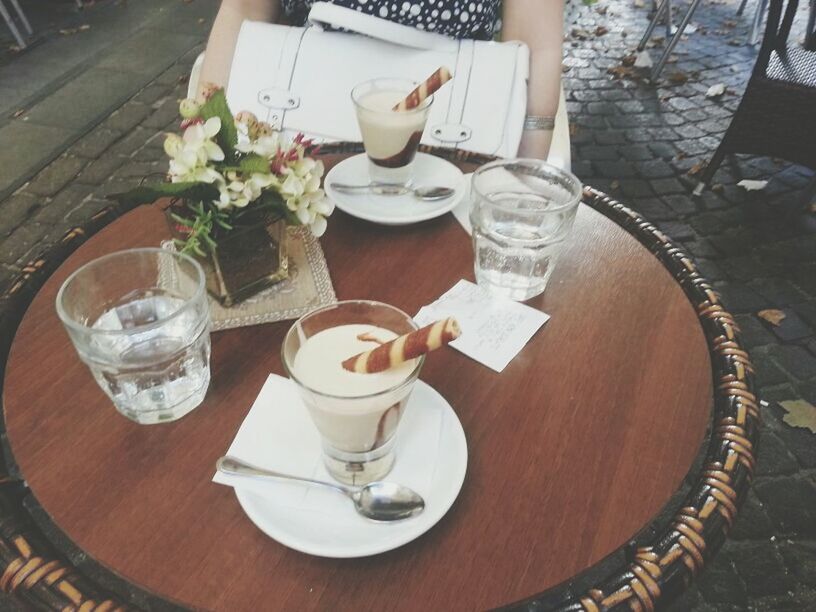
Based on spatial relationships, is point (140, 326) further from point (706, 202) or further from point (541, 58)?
point (706, 202)

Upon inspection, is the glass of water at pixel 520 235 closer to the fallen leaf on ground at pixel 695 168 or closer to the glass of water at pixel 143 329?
the glass of water at pixel 143 329

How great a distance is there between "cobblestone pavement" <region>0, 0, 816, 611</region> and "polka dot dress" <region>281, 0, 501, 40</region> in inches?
51.8

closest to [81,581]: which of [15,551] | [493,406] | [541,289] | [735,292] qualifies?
[15,551]

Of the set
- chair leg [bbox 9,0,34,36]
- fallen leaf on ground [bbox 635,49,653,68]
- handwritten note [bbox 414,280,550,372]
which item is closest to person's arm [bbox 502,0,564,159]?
handwritten note [bbox 414,280,550,372]

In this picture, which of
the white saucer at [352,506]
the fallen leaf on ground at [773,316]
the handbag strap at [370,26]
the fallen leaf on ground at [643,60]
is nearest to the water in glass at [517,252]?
the white saucer at [352,506]

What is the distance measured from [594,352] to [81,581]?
2.69 feet

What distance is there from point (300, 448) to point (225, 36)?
146 cm

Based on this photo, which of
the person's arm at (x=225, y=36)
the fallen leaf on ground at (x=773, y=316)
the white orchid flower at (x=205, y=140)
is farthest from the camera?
the fallen leaf on ground at (x=773, y=316)

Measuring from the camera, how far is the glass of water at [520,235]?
1.13 m

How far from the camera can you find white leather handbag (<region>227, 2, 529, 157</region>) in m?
1.63

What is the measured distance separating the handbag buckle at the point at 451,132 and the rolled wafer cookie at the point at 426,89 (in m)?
0.39

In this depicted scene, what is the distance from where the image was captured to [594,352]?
1053 millimetres

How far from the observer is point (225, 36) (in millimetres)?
1847

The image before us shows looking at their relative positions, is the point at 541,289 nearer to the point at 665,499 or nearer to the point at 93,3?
the point at 665,499
